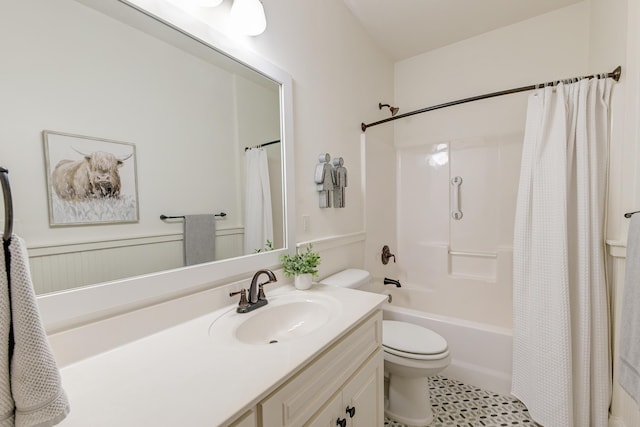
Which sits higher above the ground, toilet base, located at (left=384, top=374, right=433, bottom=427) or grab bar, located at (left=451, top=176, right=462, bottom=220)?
grab bar, located at (left=451, top=176, right=462, bottom=220)

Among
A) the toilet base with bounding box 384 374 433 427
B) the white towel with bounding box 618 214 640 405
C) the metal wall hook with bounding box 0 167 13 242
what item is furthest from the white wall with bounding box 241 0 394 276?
the white towel with bounding box 618 214 640 405

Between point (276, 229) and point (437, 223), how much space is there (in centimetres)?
164

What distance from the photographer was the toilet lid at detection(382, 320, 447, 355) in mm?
1439

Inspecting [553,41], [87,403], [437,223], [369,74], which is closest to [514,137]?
[553,41]

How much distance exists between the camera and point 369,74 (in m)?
2.18

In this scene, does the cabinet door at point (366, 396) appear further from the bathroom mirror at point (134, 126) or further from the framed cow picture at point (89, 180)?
the framed cow picture at point (89, 180)

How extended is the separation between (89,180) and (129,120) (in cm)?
23

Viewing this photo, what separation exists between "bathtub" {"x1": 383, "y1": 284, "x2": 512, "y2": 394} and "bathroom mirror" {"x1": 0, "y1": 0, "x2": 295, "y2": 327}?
4.23 feet

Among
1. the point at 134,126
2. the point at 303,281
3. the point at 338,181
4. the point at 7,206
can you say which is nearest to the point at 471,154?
the point at 338,181

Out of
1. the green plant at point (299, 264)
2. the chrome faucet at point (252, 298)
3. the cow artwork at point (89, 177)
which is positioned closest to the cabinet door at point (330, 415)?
the chrome faucet at point (252, 298)

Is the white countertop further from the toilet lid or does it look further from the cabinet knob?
the toilet lid

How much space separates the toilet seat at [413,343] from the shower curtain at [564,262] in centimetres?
53

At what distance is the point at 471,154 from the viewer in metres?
2.26

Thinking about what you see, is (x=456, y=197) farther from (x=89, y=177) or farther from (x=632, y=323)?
(x=89, y=177)
